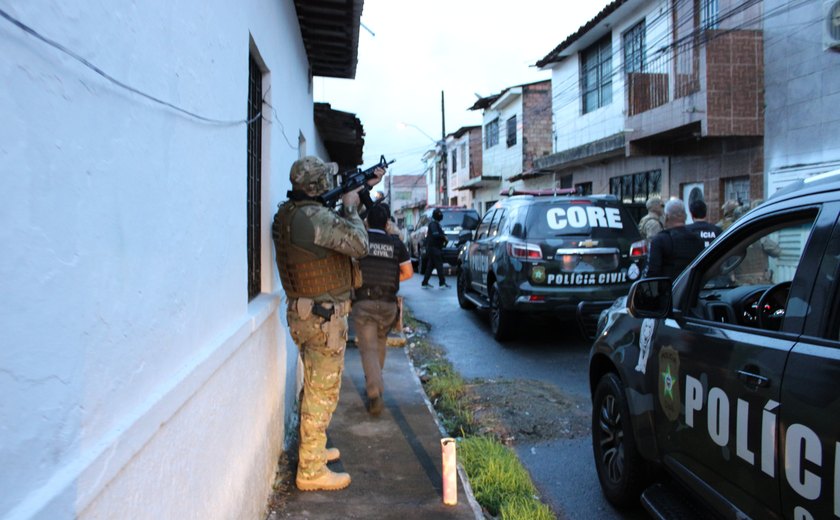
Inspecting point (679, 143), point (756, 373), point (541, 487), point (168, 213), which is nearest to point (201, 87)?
point (168, 213)

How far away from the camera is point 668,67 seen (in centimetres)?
1384

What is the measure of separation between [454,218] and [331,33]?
1264 centimetres

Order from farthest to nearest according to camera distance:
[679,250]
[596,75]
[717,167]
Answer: [596,75] → [717,167] → [679,250]

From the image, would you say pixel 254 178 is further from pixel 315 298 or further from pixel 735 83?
pixel 735 83

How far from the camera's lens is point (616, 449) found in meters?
3.64

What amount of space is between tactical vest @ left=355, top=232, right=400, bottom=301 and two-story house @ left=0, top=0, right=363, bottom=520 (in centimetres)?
199

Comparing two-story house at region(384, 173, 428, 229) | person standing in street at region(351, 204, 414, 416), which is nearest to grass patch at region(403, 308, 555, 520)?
person standing in street at region(351, 204, 414, 416)

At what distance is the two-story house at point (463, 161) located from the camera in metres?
35.2

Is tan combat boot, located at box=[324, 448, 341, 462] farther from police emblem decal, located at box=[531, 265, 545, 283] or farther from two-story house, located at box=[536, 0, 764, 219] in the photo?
two-story house, located at box=[536, 0, 764, 219]

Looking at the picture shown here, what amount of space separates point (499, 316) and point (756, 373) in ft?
20.0

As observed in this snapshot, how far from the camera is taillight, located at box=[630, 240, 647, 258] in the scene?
757 cm

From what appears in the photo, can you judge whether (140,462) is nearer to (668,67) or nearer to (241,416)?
(241,416)

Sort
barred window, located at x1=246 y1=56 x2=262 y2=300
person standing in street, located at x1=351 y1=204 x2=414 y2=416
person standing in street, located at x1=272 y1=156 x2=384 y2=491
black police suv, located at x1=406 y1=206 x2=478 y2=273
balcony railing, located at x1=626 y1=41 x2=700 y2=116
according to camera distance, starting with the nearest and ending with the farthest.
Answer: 1. person standing in street, located at x1=272 y1=156 x2=384 y2=491
2. barred window, located at x1=246 y1=56 x2=262 y2=300
3. person standing in street, located at x1=351 y1=204 x2=414 y2=416
4. balcony railing, located at x1=626 y1=41 x2=700 y2=116
5. black police suv, located at x1=406 y1=206 x2=478 y2=273

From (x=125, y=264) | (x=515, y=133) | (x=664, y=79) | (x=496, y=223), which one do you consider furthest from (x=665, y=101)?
(x=515, y=133)
